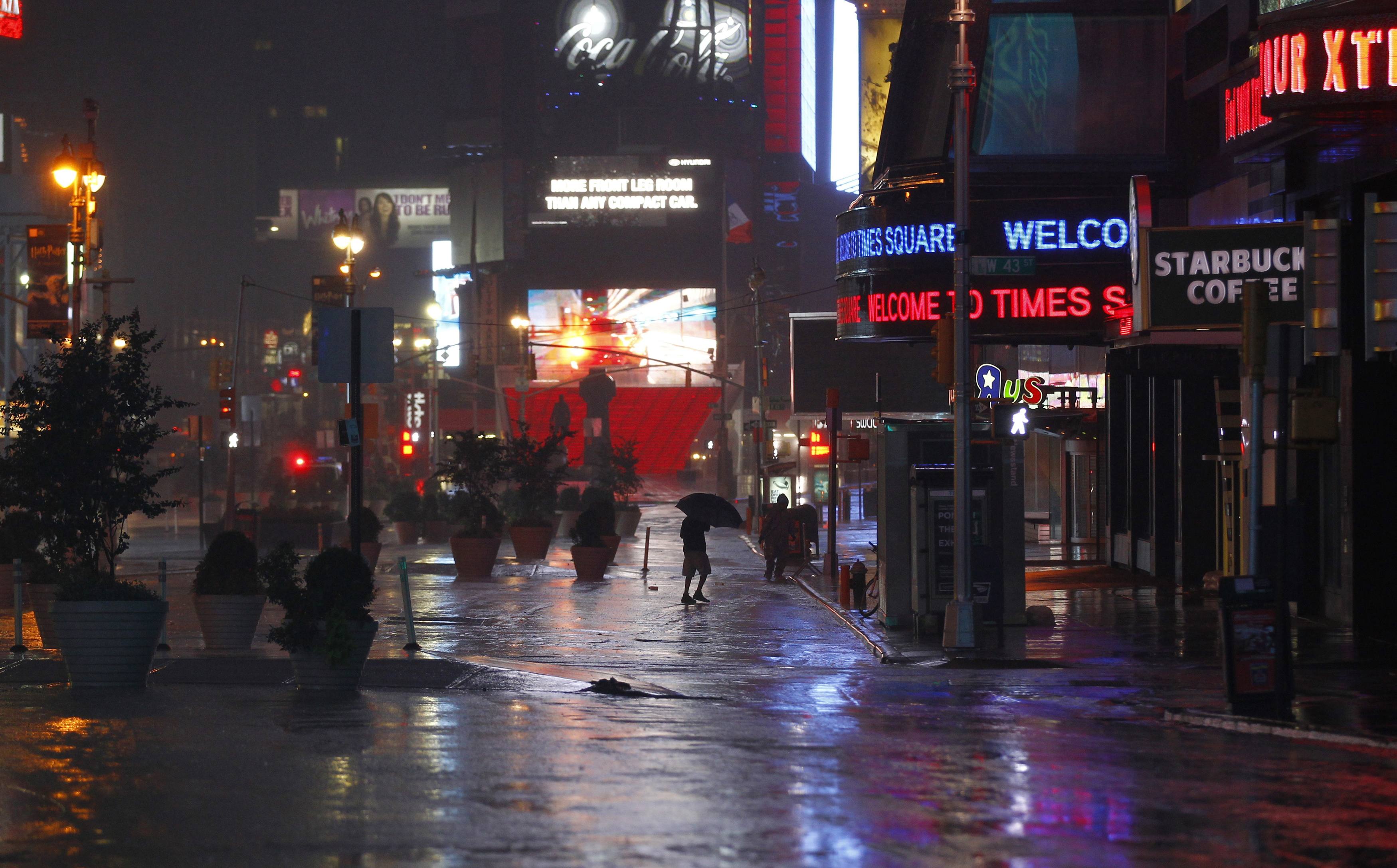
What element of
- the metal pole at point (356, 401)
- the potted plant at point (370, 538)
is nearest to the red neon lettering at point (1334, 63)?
the metal pole at point (356, 401)

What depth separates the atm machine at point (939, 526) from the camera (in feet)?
70.8

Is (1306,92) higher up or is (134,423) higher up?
(1306,92)

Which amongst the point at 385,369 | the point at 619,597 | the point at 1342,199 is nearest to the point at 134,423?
the point at 385,369

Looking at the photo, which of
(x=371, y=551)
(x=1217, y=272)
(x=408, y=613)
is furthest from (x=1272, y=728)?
(x=371, y=551)

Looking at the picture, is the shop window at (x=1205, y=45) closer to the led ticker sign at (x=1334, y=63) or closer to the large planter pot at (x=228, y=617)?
the led ticker sign at (x=1334, y=63)

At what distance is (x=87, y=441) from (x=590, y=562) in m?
16.8

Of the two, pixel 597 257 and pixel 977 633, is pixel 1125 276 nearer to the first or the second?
pixel 977 633

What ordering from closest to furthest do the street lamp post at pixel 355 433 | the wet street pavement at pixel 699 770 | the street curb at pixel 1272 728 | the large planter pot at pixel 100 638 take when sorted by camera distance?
the wet street pavement at pixel 699 770 < the street curb at pixel 1272 728 < the large planter pot at pixel 100 638 < the street lamp post at pixel 355 433

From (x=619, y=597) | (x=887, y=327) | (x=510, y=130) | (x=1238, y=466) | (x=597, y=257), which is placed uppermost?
(x=510, y=130)

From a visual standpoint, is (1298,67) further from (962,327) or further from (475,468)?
(475,468)

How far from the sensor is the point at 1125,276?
2927cm

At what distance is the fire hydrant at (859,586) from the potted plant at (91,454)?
478 inches

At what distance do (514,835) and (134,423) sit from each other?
1061cm

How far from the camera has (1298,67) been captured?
1591 cm
